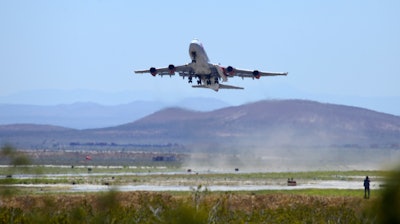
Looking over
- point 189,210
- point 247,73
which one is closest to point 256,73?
point 247,73

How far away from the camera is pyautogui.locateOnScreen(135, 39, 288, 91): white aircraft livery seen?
9139 centimetres

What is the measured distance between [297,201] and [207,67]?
26.8m

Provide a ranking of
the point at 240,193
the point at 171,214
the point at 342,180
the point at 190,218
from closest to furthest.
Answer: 1. the point at 190,218
2. the point at 171,214
3. the point at 240,193
4. the point at 342,180

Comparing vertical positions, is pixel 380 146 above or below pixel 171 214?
above

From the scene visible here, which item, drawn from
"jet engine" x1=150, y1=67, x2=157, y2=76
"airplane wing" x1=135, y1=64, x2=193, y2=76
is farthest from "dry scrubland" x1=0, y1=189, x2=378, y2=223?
"jet engine" x1=150, y1=67, x2=157, y2=76

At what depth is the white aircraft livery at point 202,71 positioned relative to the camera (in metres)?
91.4

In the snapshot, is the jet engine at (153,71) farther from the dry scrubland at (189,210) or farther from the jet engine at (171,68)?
the dry scrubland at (189,210)

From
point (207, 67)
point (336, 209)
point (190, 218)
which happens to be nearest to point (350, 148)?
point (207, 67)

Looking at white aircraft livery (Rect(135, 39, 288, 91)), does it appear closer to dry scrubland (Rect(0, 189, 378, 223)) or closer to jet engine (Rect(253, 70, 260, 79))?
jet engine (Rect(253, 70, 260, 79))

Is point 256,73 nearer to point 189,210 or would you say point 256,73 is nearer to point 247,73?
point 247,73

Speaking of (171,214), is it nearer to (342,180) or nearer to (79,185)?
(79,185)

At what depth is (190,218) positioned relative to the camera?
2748 cm

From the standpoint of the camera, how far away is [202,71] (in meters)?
93.4

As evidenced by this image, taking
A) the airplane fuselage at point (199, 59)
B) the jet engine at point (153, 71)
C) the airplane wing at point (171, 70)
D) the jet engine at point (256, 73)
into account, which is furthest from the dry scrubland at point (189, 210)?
the jet engine at point (153, 71)
